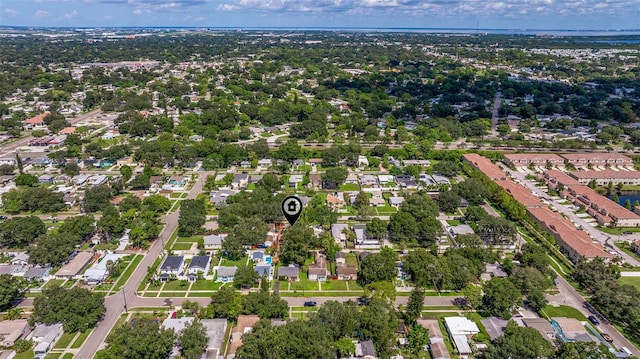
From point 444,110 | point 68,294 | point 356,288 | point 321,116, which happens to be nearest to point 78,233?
point 68,294

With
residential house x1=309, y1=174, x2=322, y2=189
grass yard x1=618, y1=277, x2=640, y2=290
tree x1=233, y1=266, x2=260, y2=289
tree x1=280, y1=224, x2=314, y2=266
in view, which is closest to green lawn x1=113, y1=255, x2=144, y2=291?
tree x1=233, y1=266, x2=260, y2=289

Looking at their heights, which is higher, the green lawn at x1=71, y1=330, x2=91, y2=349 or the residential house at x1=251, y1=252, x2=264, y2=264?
the residential house at x1=251, y1=252, x2=264, y2=264

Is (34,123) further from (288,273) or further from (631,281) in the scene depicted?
(631,281)

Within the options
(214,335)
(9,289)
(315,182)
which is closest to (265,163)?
(315,182)

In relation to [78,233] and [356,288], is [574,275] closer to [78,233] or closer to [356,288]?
[356,288]

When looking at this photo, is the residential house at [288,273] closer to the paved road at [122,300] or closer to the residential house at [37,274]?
the paved road at [122,300]

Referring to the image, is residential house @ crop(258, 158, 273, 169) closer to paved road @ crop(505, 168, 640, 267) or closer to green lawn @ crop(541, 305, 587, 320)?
paved road @ crop(505, 168, 640, 267)
